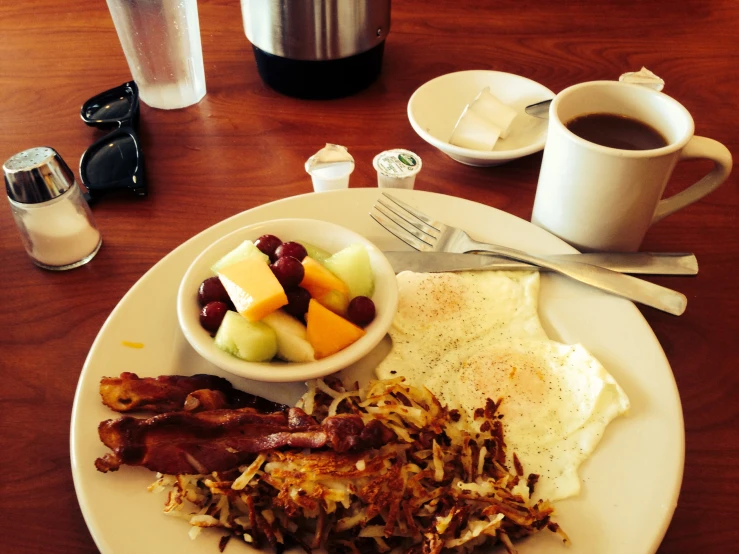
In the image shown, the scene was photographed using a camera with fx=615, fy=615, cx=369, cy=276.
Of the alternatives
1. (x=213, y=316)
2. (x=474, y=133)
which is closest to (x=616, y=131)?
(x=474, y=133)

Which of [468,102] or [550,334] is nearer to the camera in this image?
[550,334]

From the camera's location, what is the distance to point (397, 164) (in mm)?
1666

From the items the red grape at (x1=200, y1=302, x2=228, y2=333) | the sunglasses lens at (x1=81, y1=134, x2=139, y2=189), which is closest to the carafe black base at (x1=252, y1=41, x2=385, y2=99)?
the sunglasses lens at (x1=81, y1=134, x2=139, y2=189)

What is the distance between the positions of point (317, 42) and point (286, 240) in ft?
2.39

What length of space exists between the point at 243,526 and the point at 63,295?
77 centimetres

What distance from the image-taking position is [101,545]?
3.18ft

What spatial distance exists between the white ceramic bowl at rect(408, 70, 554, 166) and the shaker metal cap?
0.95 meters

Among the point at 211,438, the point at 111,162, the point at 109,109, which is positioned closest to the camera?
the point at 211,438

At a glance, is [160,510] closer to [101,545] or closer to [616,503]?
[101,545]

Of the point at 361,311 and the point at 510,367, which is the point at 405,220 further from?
the point at 510,367

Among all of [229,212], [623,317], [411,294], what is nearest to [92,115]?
[229,212]

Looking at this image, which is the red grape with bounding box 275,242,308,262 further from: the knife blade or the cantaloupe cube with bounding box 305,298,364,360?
the knife blade

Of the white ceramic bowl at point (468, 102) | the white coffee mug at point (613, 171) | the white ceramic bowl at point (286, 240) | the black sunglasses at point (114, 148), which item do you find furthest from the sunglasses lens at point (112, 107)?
the white coffee mug at point (613, 171)

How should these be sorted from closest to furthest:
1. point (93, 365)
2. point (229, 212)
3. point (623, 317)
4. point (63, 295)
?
point (93, 365) → point (623, 317) → point (63, 295) → point (229, 212)
